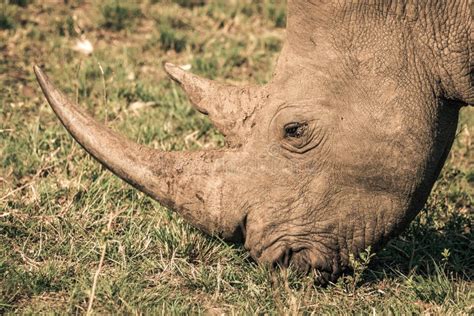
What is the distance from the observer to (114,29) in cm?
937

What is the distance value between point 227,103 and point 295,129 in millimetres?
445

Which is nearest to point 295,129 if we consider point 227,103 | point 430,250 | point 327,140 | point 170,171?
point 327,140

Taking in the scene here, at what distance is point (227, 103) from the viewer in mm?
5609

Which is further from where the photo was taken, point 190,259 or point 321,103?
point 190,259

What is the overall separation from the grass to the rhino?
0.30 meters

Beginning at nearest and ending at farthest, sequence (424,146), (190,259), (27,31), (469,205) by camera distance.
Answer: (424,146), (190,259), (469,205), (27,31)

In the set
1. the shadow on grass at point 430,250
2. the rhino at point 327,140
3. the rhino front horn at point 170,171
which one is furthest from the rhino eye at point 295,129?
the shadow on grass at point 430,250

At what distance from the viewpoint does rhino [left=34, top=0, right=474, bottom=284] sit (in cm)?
534

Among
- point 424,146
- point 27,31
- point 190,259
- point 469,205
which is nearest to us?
point 424,146

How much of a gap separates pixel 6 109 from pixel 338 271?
11.4ft

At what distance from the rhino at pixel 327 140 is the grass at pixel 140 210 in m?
0.30

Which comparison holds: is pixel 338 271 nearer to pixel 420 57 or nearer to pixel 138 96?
pixel 420 57

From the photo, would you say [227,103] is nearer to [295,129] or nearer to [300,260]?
[295,129]

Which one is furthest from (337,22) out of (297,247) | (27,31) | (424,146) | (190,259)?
(27,31)
